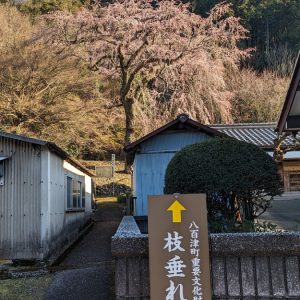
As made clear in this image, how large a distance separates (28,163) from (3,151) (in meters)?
0.65

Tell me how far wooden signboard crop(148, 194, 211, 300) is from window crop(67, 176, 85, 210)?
896 centimetres

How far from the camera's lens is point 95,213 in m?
22.0

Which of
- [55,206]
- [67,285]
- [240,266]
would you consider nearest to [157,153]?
[55,206]

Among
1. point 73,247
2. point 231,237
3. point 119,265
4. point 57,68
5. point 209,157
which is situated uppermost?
point 57,68

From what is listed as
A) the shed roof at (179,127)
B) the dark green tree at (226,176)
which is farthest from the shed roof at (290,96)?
the shed roof at (179,127)

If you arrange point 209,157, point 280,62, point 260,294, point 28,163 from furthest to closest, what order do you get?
1. point 280,62
2. point 28,163
3. point 209,157
4. point 260,294

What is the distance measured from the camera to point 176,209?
3928 millimetres

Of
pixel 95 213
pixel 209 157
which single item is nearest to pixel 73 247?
pixel 209 157

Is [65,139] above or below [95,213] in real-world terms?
above

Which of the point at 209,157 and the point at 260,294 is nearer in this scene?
the point at 260,294

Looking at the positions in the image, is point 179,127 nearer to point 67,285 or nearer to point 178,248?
point 67,285

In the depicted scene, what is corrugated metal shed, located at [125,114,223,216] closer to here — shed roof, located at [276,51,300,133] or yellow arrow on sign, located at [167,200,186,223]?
shed roof, located at [276,51,300,133]

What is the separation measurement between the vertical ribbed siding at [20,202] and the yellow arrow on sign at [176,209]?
5.68 m

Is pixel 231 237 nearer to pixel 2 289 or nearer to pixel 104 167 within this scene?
pixel 2 289
